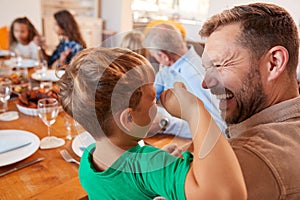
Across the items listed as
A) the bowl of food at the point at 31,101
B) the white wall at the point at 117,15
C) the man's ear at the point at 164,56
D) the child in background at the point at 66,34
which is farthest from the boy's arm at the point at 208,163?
the white wall at the point at 117,15

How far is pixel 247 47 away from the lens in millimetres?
750

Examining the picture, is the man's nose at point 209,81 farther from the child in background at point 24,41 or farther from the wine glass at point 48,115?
the child in background at point 24,41

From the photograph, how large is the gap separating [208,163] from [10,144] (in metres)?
0.81

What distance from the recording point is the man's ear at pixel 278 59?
2.40 ft

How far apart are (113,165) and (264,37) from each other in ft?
1.67

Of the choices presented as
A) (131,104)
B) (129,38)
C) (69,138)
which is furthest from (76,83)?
(69,138)

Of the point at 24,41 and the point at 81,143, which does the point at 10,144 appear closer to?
the point at 81,143

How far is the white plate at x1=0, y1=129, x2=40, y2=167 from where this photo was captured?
0.94 m

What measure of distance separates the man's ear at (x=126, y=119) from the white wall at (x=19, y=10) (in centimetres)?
420

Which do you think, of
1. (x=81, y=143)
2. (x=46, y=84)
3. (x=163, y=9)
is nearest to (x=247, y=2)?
(x=81, y=143)

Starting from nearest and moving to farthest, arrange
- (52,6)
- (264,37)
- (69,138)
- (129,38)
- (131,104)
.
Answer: (131,104) → (264,37) → (129,38) → (69,138) → (52,6)

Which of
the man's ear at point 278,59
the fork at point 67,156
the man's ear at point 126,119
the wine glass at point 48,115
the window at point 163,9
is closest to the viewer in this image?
the man's ear at point 126,119

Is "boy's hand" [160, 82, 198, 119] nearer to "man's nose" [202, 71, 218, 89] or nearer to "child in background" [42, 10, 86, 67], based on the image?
"man's nose" [202, 71, 218, 89]

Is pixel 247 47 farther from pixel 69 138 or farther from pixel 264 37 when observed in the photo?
pixel 69 138
